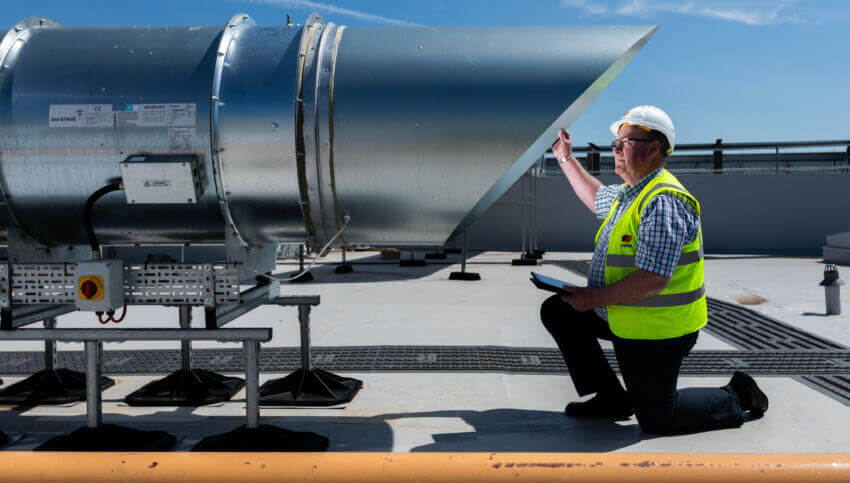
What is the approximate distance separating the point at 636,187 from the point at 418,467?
1.48 meters

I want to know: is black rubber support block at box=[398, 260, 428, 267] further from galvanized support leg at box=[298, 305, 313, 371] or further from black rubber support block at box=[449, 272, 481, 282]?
galvanized support leg at box=[298, 305, 313, 371]

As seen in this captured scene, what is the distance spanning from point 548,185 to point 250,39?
1159cm

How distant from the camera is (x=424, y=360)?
12.5 feet

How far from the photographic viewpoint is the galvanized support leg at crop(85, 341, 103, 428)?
2359 millimetres

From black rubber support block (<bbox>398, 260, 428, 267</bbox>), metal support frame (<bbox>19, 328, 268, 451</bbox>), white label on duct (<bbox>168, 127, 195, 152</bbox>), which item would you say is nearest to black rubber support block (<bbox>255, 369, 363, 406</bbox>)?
metal support frame (<bbox>19, 328, 268, 451</bbox>)

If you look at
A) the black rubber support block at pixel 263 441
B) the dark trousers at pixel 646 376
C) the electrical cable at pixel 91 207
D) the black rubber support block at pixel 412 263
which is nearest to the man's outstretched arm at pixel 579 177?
the dark trousers at pixel 646 376

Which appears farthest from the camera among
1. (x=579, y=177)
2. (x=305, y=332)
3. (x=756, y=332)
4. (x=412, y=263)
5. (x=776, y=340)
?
(x=412, y=263)

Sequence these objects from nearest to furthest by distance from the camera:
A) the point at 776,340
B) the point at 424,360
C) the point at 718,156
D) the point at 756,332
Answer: the point at 424,360, the point at 776,340, the point at 756,332, the point at 718,156

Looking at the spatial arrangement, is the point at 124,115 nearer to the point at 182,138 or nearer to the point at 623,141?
the point at 182,138

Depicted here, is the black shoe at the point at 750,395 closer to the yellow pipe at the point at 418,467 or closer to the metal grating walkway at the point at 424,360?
the metal grating walkway at the point at 424,360

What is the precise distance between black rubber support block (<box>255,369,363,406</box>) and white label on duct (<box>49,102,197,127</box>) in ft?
4.66

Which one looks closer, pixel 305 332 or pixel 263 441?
pixel 263 441

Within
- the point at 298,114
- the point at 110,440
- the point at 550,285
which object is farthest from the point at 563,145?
the point at 110,440

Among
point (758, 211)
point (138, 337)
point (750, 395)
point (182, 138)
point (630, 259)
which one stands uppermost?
point (182, 138)
